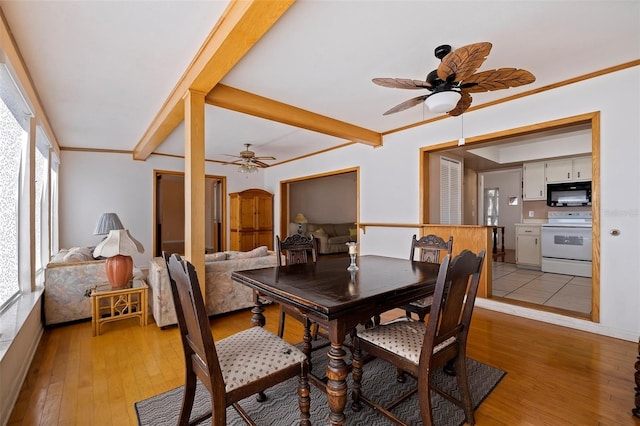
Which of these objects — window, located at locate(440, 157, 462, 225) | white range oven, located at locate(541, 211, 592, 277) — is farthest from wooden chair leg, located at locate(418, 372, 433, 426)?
white range oven, located at locate(541, 211, 592, 277)

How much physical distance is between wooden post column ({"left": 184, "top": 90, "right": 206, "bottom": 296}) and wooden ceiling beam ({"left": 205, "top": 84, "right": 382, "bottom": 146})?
221 millimetres

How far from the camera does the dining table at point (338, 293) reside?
1286 millimetres

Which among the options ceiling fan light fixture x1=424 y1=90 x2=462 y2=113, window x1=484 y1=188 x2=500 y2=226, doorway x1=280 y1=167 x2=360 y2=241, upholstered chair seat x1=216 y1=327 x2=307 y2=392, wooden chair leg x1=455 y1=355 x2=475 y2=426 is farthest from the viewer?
doorway x1=280 y1=167 x2=360 y2=241

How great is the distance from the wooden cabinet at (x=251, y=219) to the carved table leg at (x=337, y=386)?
18.4 ft

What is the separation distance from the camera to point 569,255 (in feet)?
15.9

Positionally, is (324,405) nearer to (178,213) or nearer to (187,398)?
(187,398)

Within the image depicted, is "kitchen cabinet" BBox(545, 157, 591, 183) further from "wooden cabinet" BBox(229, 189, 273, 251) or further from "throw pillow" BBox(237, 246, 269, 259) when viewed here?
"wooden cabinet" BBox(229, 189, 273, 251)

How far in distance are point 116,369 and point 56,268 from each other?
1.49 m

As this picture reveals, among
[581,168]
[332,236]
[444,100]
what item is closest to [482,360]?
[444,100]

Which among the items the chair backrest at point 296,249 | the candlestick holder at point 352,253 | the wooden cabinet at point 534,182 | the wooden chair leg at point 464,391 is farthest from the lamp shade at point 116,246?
the wooden cabinet at point 534,182

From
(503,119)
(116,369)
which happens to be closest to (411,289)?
(116,369)

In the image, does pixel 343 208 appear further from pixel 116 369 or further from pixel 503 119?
pixel 116 369

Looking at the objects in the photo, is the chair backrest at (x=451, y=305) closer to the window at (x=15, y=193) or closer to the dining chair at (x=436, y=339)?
the dining chair at (x=436, y=339)

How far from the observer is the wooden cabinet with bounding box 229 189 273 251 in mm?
6625
